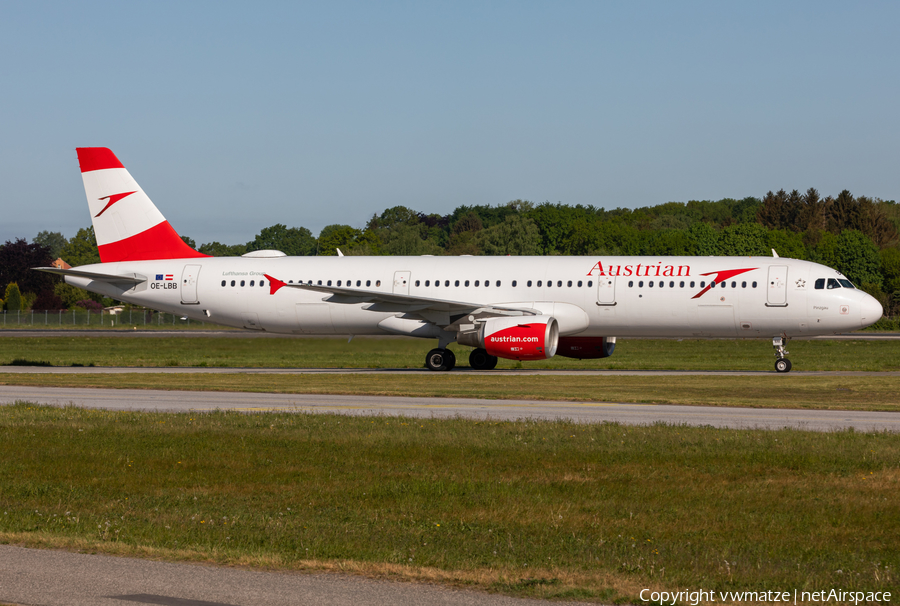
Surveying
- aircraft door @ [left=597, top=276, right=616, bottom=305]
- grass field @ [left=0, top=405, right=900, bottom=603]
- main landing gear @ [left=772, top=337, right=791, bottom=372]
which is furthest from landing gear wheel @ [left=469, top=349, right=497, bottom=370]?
grass field @ [left=0, top=405, right=900, bottom=603]

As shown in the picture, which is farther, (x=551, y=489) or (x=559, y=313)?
(x=559, y=313)

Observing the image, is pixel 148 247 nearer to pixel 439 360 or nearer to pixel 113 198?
pixel 113 198

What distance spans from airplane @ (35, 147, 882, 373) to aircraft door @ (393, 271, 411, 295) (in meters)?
0.04

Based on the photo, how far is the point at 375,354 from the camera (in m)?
36.1

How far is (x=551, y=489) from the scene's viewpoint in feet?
41.7

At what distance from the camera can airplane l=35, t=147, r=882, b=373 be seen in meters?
34.1

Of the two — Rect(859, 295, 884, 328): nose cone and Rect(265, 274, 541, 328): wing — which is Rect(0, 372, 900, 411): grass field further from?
Rect(859, 295, 884, 328): nose cone

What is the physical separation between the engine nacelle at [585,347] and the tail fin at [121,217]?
15.6 m

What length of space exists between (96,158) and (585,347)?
20759mm

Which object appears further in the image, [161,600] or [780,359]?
[780,359]

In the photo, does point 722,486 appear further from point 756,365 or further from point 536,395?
point 756,365

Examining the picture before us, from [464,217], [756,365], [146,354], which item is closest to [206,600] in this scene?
[756,365]

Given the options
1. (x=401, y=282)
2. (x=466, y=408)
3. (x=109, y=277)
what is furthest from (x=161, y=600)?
(x=109, y=277)

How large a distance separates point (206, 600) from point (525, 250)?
10847 cm
